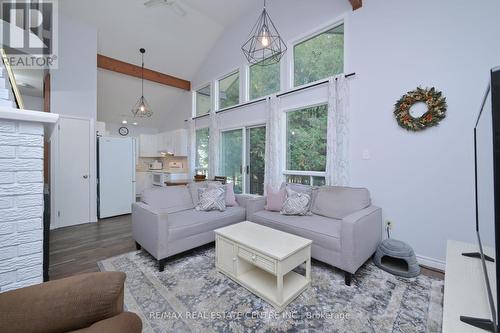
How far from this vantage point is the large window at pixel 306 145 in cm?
324

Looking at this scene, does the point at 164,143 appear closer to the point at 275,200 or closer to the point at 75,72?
the point at 75,72

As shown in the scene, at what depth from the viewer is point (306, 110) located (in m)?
3.43

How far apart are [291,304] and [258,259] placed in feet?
1.43

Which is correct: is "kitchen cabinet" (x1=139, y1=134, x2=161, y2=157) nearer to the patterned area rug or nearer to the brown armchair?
the patterned area rug

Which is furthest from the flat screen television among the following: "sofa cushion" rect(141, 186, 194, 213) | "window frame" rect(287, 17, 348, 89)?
"sofa cushion" rect(141, 186, 194, 213)

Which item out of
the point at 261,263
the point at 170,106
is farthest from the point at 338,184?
the point at 170,106

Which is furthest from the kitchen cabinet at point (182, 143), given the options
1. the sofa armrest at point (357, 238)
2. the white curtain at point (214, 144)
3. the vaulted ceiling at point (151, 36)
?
the sofa armrest at point (357, 238)

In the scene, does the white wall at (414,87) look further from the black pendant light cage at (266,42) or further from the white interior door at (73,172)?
the white interior door at (73,172)

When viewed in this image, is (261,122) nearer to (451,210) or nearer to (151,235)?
(151,235)

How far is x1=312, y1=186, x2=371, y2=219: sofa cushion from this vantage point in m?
2.53

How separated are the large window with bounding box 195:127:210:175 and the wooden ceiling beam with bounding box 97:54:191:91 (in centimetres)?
141

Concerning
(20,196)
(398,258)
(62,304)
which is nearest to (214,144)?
(398,258)

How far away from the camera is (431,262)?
230 cm

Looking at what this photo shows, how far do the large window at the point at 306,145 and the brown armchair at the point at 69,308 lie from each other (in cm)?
291
